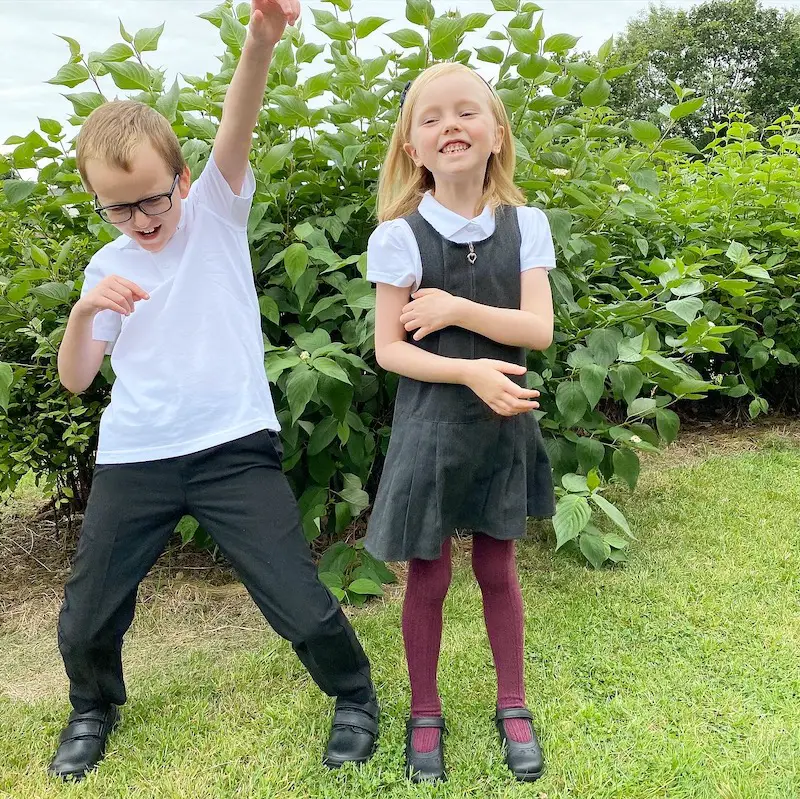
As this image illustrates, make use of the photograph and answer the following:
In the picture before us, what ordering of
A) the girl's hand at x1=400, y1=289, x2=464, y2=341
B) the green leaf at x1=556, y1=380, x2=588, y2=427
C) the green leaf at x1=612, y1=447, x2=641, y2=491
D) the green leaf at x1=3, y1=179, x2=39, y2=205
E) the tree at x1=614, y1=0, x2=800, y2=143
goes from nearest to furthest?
the girl's hand at x1=400, y1=289, x2=464, y2=341, the green leaf at x1=3, y1=179, x2=39, y2=205, the green leaf at x1=556, y1=380, x2=588, y2=427, the green leaf at x1=612, y1=447, x2=641, y2=491, the tree at x1=614, y1=0, x2=800, y2=143

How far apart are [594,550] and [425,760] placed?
1256 mm

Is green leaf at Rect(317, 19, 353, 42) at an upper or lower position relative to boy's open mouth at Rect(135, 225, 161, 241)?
upper

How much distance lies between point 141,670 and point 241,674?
13.7 inches

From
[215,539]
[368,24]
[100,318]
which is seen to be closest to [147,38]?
[368,24]

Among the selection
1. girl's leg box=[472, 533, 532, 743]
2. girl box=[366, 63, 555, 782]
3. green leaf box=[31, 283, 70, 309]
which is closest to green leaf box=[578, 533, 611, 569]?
girl's leg box=[472, 533, 532, 743]

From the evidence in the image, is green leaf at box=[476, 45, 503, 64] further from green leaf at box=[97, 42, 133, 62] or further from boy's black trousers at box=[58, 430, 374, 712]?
boy's black trousers at box=[58, 430, 374, 712]

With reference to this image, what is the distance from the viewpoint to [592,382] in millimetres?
2633

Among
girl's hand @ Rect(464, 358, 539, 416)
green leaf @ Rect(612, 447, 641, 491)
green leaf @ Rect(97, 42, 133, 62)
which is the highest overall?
green leaf @ Rect(97, 42, 133, 62)

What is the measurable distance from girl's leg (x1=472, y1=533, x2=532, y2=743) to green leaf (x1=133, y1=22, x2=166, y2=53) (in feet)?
5.97

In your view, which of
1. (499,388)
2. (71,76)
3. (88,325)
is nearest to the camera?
(499,388)

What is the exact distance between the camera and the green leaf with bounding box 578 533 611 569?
2.85 metres

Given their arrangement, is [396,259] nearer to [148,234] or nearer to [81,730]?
[148,234]

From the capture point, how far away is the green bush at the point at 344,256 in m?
2.40

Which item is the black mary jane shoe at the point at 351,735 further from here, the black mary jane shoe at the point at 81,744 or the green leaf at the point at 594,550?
the green leaf at the point at 594,550
